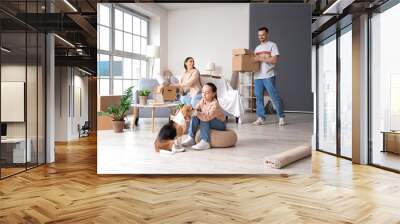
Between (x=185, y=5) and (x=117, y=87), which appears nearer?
(x=117, y=87)

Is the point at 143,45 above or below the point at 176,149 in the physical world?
above

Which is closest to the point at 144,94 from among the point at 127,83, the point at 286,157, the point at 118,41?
the point at 127,83

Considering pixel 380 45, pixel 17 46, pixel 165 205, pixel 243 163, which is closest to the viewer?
pixel 165 205

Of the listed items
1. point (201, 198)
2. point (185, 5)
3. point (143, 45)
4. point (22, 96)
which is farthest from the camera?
point (22, 96)

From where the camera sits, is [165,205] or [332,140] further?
[332,140]

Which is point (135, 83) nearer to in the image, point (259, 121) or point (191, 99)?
point (191, 99)

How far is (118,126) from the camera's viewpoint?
5.30 m

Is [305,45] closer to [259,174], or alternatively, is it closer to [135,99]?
[259,174]

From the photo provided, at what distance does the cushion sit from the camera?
17.1 ft

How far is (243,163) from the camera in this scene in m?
5.21

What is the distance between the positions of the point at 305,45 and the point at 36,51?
4201mm

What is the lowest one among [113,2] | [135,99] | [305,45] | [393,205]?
[393,205]

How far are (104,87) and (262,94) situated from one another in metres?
2.05

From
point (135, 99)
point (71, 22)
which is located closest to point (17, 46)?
point (71, 22)
